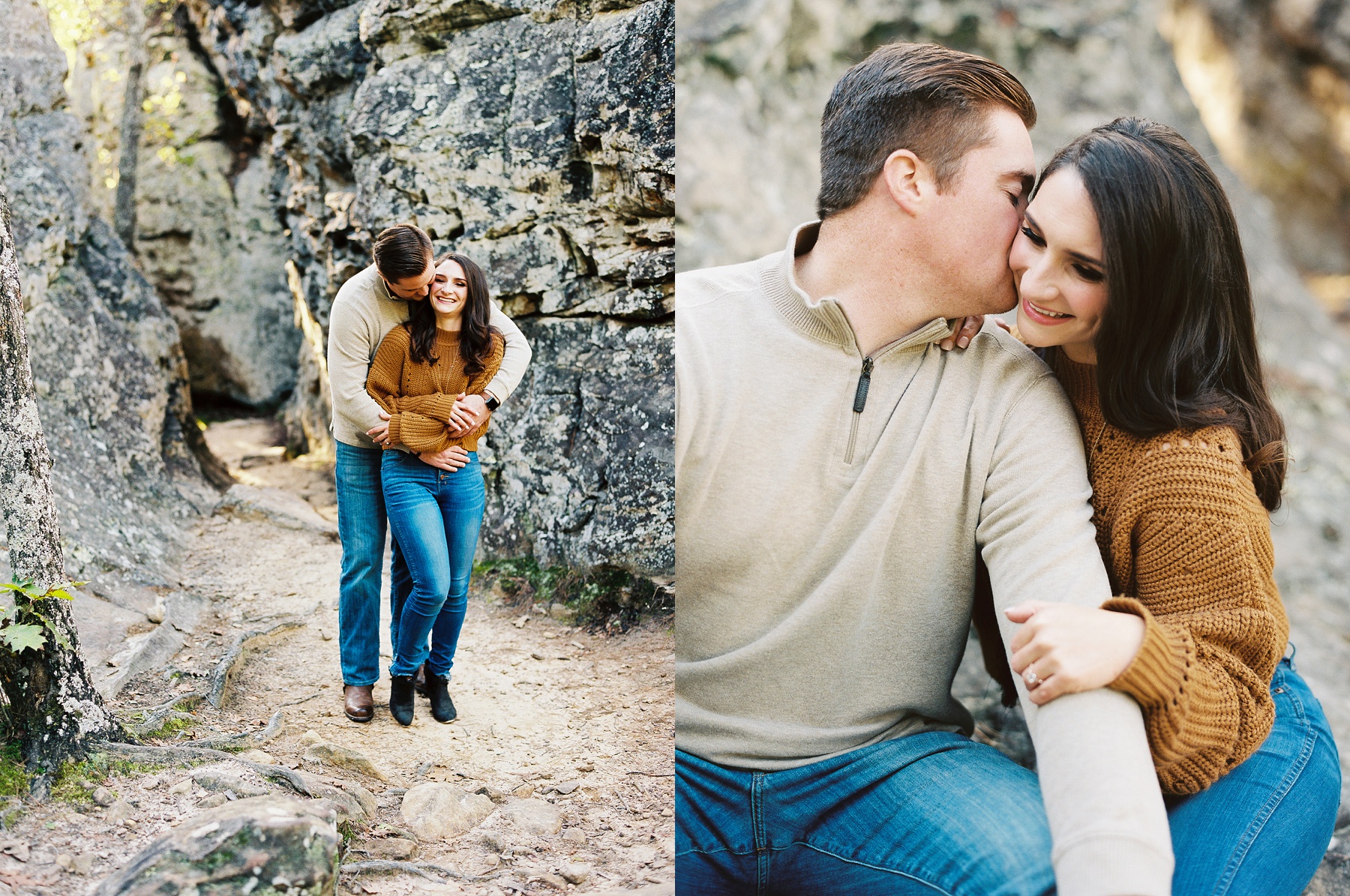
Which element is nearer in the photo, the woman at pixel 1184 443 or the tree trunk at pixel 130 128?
the tree trunk at pixel 130 128

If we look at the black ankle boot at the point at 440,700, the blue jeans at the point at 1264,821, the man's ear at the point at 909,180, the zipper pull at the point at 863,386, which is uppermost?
the man's ear at the point at 909,180

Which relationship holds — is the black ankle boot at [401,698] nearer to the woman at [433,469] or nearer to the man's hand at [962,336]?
the woman at [433,469]

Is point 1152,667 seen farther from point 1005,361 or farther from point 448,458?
point 448,458

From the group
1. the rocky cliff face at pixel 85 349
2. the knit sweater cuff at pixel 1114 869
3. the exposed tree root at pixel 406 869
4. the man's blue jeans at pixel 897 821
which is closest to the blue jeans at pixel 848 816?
the man's blue jeans at pixel 897 821

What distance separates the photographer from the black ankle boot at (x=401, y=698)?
119cm

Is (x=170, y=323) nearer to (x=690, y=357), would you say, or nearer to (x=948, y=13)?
(x=690, y=357)

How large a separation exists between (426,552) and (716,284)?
0.71 m

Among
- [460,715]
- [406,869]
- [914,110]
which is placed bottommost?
[406,869]

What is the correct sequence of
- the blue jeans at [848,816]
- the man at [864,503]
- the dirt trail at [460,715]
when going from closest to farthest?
the dirt trail at [460,715] → the blue jeans at [848,816] → the man at [864,503]

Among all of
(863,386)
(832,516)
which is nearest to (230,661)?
(832,516)

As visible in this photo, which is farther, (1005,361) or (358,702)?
(1005,361)

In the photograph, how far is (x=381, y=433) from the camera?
120 centimetres

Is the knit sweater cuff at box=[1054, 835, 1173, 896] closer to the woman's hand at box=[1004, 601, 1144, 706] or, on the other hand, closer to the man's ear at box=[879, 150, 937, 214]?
the woman's hand at box=[1004, 601, 1144, 706]

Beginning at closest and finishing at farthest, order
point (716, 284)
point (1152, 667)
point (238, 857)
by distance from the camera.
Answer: point (238, 857)
point (1152, 667)
point (716, 284)
